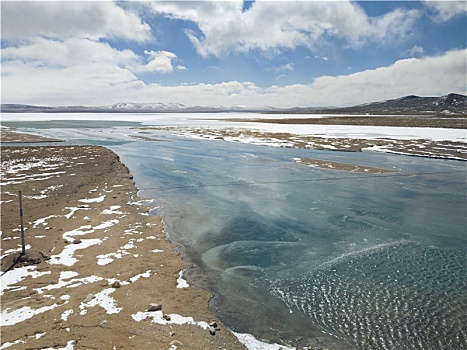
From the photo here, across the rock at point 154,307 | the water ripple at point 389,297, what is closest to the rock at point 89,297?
the rock at point 154,307

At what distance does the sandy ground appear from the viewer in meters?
5.78

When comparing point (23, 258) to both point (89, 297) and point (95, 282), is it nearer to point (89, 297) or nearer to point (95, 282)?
point (95, 282)

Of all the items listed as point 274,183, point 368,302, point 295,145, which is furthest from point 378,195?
point 295,145

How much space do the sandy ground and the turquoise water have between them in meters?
0.70

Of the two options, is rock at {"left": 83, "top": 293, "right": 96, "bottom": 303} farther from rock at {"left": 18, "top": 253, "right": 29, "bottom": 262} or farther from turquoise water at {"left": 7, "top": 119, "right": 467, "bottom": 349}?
rock at {"left": 18, "top": 253, "right": 29, "bottom": 262}

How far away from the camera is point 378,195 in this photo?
1577 centimetres

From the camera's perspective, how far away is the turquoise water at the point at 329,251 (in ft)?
21.5

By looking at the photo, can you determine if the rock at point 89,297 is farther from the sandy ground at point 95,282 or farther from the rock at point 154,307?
the rock at point 154,307

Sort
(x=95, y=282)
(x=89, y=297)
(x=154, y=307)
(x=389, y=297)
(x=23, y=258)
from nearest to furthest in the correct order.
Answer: (x=154, y=307)
(x=89, y=297)
(x=389, y=297)
(x=95, y=282)
(x=23, y=258)

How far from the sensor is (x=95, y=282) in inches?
298

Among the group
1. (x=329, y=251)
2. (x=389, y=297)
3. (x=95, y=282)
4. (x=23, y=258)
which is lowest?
(x=389, y=297)

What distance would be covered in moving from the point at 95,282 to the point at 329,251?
6345 millimetres

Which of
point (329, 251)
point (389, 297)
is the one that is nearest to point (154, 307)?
point (389, 297)

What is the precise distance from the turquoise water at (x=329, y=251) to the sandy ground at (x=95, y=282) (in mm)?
697
